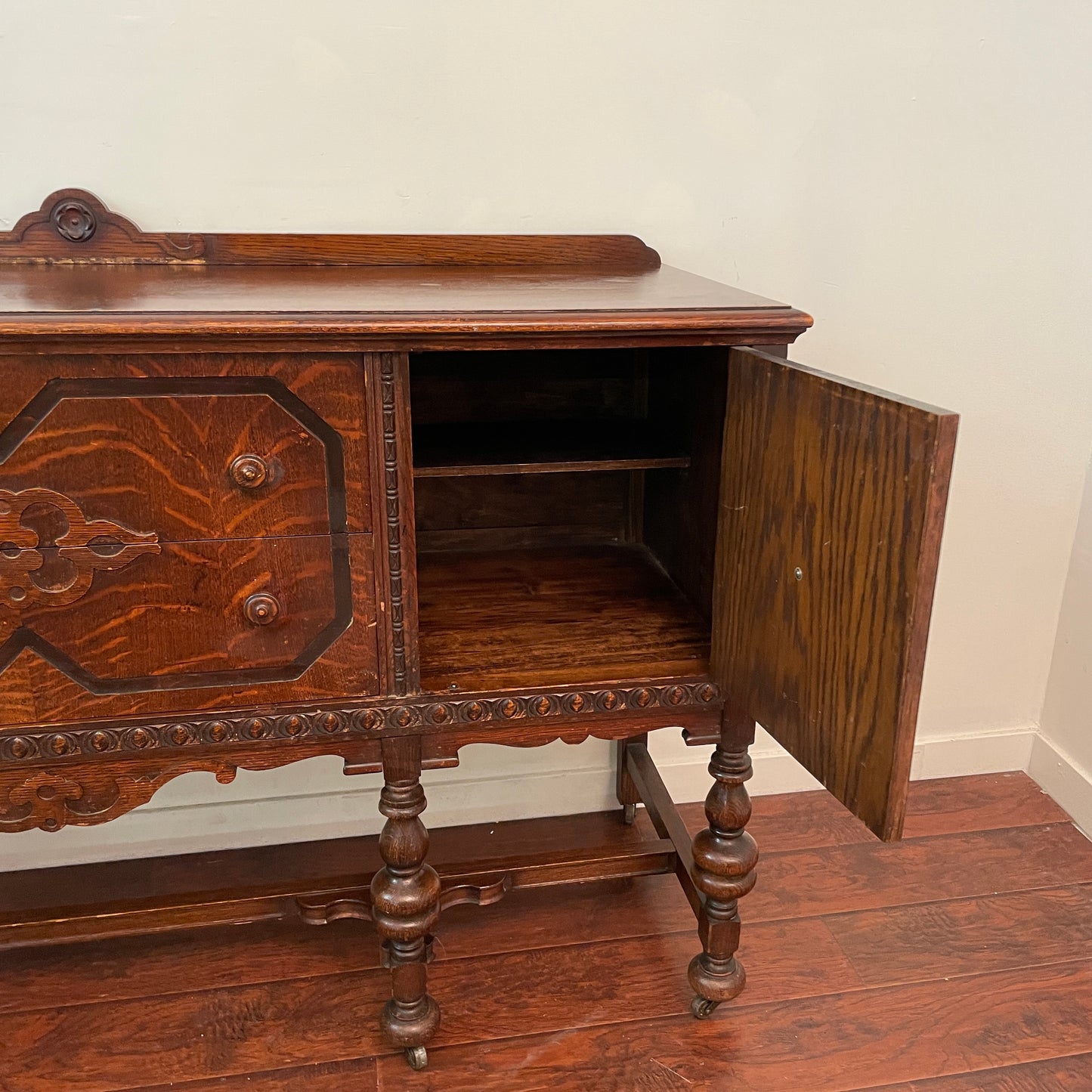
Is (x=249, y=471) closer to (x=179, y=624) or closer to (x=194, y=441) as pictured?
(x=194, y=441)

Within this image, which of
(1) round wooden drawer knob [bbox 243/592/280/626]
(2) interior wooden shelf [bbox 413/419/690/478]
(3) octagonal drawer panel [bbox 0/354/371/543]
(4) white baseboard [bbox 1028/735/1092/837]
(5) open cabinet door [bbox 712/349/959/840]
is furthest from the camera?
(4) white baseboard [bbox 1028/735/1092/837]

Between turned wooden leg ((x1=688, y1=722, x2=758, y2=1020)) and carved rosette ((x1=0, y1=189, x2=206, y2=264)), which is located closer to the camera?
turned wooden leg ((x1=688, y1=722, x2=758, y2=1020))

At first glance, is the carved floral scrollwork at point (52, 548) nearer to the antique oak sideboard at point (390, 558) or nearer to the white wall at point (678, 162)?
the antique oak sideboard at point (390, 558)

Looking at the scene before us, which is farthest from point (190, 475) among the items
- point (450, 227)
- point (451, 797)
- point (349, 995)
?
point (451, 797)

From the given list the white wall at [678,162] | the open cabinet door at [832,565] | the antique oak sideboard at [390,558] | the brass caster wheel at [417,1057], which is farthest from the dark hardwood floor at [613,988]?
the open cabinet door at [832,565]

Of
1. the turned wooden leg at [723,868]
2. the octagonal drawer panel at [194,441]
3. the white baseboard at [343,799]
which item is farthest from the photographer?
the white baseboard at [343,799]

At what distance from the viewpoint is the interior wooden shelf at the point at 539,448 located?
4.43 feet

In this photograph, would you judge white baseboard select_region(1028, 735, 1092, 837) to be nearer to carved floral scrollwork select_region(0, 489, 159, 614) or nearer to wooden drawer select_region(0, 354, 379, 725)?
wooden drawer select_region(0, 354, 379, 725)

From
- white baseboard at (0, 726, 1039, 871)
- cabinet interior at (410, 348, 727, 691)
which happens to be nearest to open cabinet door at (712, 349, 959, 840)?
cabinet interior at (410, 348, 727, 691)

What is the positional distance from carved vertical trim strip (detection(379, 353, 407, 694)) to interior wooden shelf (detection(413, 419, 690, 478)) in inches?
2.6

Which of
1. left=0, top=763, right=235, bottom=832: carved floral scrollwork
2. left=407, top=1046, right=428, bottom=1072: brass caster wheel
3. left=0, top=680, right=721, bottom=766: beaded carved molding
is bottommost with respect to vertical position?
left=407, top=1046, right=428, bottom=1072: brass caster wheel

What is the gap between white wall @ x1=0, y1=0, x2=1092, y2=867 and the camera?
1630 mm

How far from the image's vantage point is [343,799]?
2061 millimetres

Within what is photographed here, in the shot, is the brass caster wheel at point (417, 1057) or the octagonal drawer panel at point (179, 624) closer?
the octagonal drawer panel at point (179, 624)
